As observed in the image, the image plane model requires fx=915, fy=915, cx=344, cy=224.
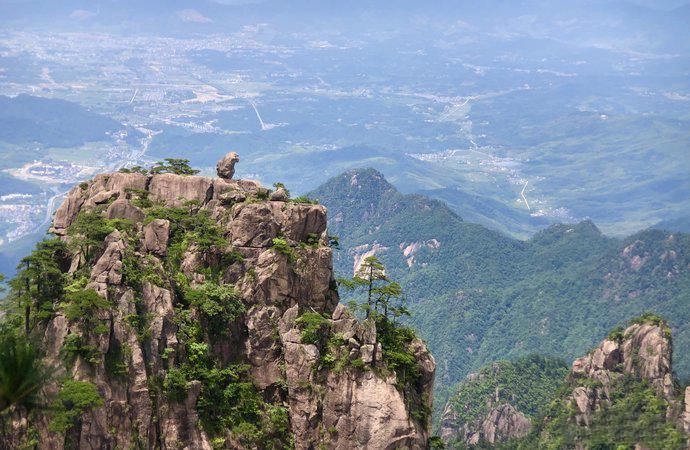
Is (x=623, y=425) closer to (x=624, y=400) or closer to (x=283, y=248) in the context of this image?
(x=624, y=400)

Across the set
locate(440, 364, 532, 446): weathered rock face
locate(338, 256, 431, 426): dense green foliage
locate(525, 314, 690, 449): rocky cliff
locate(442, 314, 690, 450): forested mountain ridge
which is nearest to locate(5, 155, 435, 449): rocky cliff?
locate(338, 256, 431, 426): dense green foliage

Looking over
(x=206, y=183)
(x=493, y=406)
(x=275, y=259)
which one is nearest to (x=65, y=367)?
(x=275, y=259)

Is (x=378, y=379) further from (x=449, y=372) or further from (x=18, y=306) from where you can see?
(x=449, y=372)

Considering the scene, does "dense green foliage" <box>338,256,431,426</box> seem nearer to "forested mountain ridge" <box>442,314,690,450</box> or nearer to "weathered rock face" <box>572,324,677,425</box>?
"forested mountain ridge" <box>442,314,690,450</box>

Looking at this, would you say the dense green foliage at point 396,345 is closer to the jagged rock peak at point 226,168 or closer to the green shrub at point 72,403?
the jagged rock peak at point 226,168

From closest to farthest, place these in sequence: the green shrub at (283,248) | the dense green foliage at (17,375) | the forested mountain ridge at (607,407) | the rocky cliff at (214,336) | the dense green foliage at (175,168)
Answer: the dense green foliage at (17,375) → the rocky cliff at (214,336) → the green shrub at (283,248) → the dense green foliage at (175,168) → the forested mountain ridge at (607,407)

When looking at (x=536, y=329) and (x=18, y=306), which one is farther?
(x=536, y=329)

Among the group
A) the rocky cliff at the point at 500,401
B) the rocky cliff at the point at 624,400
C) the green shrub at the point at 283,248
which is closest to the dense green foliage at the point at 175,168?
the green shrub at the point at 283,248

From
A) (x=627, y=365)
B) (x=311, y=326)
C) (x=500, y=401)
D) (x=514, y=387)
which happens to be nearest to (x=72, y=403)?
(x=311, y=326)

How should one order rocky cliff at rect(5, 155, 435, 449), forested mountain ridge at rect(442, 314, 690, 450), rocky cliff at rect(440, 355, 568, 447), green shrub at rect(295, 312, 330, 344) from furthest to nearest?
1. rocky cliff at rect(440, 355, 568, 447)
2. forested mountain ridge at rect(442, 314, 690, 450)
3. green shrub at rect(295, 312, 330, 344)
4. rocky cliff at rect(5, 155, 435, 449)
